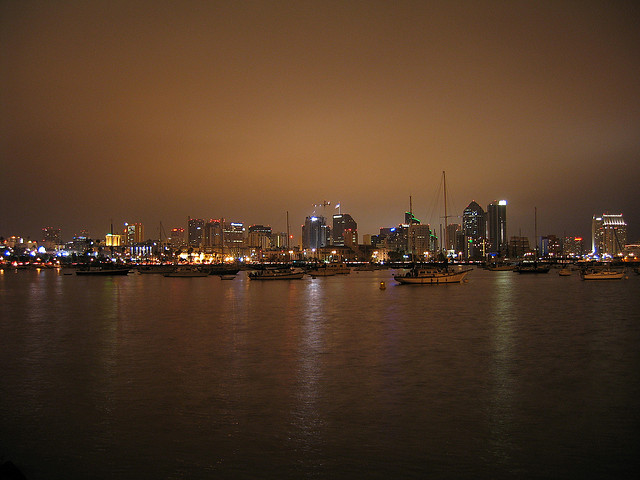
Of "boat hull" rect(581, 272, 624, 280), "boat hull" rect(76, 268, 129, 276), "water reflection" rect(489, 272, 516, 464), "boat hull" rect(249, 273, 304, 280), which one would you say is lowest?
"boat hull" rect(581, 272, 624, 280)

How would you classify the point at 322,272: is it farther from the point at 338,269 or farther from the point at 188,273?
the point at 188,273

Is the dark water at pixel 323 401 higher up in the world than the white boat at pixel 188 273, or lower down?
lower down

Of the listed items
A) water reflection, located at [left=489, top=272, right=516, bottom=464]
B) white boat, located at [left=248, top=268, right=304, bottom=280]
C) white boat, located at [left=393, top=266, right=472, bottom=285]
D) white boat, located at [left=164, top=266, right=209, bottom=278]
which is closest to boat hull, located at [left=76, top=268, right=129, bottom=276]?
white boat, located at [left=164, top=266, right=209, bottom=278]

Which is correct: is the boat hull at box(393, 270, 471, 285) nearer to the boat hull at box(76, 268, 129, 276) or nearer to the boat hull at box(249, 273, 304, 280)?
the boat hull at box(249, 273, 304, 280)

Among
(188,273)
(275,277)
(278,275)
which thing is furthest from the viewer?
(188,273)

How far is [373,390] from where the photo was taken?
45.3 ft

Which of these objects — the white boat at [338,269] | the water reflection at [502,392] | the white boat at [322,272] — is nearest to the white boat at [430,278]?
the water reflection at [502,392]

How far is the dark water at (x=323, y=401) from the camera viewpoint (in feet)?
29.9

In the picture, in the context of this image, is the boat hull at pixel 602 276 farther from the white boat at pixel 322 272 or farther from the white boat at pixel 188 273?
the white boat at pixel 188 273

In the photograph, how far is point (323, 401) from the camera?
12828 mm

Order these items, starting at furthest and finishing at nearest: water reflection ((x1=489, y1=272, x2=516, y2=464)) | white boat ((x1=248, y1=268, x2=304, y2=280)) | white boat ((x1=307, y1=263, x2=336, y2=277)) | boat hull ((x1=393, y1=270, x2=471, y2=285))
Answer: white boat ((x1=307, y1=263, x2=336, y2=277)) < white boat ((x1=248, y1=268, x2=304, y2=280)) < boat hull ((x1=393, y1=270, x2=471, y2=285)) < water reflection ((x1=489, y1=272, x2=516, y2=464))

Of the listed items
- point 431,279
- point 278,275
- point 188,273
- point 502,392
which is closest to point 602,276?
point 431,279

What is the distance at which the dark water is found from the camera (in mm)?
9109

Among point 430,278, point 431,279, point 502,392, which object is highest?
point 430,278
